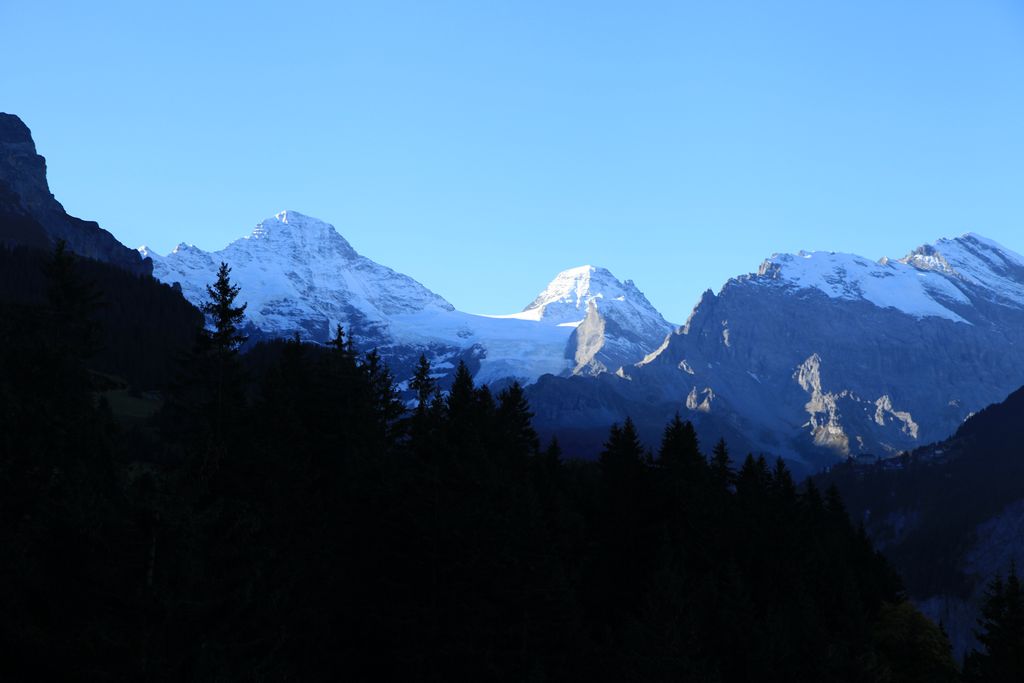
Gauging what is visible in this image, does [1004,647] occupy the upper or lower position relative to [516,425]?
lower

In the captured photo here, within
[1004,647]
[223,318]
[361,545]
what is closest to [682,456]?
[1004,647]

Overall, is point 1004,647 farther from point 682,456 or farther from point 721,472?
point 682,456

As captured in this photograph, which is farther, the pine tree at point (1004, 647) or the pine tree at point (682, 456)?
the pine tree at point (682, 456)

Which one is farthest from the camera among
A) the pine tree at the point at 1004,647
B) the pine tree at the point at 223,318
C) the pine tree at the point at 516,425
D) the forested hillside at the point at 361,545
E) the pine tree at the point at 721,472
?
the pine tree at the point at 721,472

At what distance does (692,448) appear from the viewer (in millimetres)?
78000

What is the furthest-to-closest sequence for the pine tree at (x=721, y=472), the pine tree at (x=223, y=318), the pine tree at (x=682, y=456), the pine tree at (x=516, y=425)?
the pine tree at (x=721, y=472) → the pine tree at (x=516, y=425) → the pine tree at (x=682, y=456) → the pine tree at (x=223, y=318)

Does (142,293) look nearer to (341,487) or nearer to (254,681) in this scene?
(341,487)

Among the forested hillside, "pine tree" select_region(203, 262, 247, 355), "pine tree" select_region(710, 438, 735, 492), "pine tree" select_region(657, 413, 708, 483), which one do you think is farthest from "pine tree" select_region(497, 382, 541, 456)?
"pine tree" select_region(203, 262, 247, 355)

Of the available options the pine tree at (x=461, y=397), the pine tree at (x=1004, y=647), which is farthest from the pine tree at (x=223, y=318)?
the pine tree at (x=1004, y=647)

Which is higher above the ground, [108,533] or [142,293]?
[142,293]

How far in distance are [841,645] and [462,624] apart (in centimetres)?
3266

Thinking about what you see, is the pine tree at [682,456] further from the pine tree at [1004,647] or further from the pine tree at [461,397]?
the pine tree at [1004,647]

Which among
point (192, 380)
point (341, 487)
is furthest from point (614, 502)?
point (192, 380)

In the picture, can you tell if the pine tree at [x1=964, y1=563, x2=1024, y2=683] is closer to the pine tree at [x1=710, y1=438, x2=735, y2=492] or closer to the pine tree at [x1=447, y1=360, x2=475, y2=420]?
the pine tree at [x1=710, y1=438, x2=735, y2=492]
